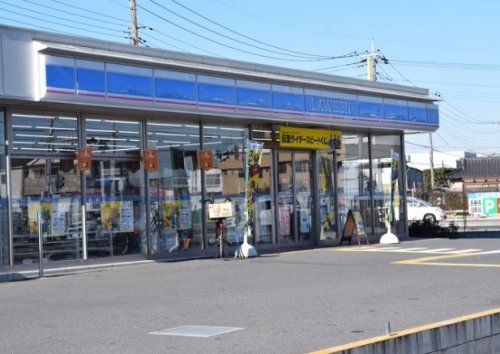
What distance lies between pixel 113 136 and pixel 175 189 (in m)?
2.44

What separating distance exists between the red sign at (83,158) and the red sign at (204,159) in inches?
145

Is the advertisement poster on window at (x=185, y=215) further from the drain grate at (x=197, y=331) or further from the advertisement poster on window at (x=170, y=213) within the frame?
the drain grate at (x=197, y=331)

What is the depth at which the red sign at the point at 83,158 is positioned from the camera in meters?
18.6

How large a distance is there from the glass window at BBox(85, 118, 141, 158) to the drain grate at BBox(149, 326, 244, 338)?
1049 centimetres

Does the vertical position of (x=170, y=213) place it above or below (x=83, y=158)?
below

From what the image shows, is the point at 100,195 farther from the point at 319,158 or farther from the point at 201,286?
the point at 319,158

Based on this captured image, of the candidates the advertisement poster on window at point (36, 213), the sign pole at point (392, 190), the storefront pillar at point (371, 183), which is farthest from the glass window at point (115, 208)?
the storefront pillar at point (371, 183)

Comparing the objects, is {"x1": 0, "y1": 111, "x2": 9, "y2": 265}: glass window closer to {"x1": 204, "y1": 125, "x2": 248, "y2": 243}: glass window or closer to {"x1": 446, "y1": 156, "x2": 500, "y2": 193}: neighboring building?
{"x1": 204, "y1": 125, "x2": 248, "y2": 243}: glass window

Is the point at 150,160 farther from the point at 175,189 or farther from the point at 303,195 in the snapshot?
the point at 303,195

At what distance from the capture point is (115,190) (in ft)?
64.8

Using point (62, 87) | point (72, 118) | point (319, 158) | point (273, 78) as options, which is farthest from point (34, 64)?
point (319, 158)

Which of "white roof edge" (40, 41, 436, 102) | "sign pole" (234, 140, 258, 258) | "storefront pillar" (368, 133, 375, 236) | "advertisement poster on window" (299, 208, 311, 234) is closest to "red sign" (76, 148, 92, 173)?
"white roof edge" (40, 41, 436, 102)

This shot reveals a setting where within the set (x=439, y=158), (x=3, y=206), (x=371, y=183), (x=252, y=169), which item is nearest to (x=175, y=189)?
(x=252, y=169)

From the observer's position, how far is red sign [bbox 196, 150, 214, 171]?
70.4 ft
